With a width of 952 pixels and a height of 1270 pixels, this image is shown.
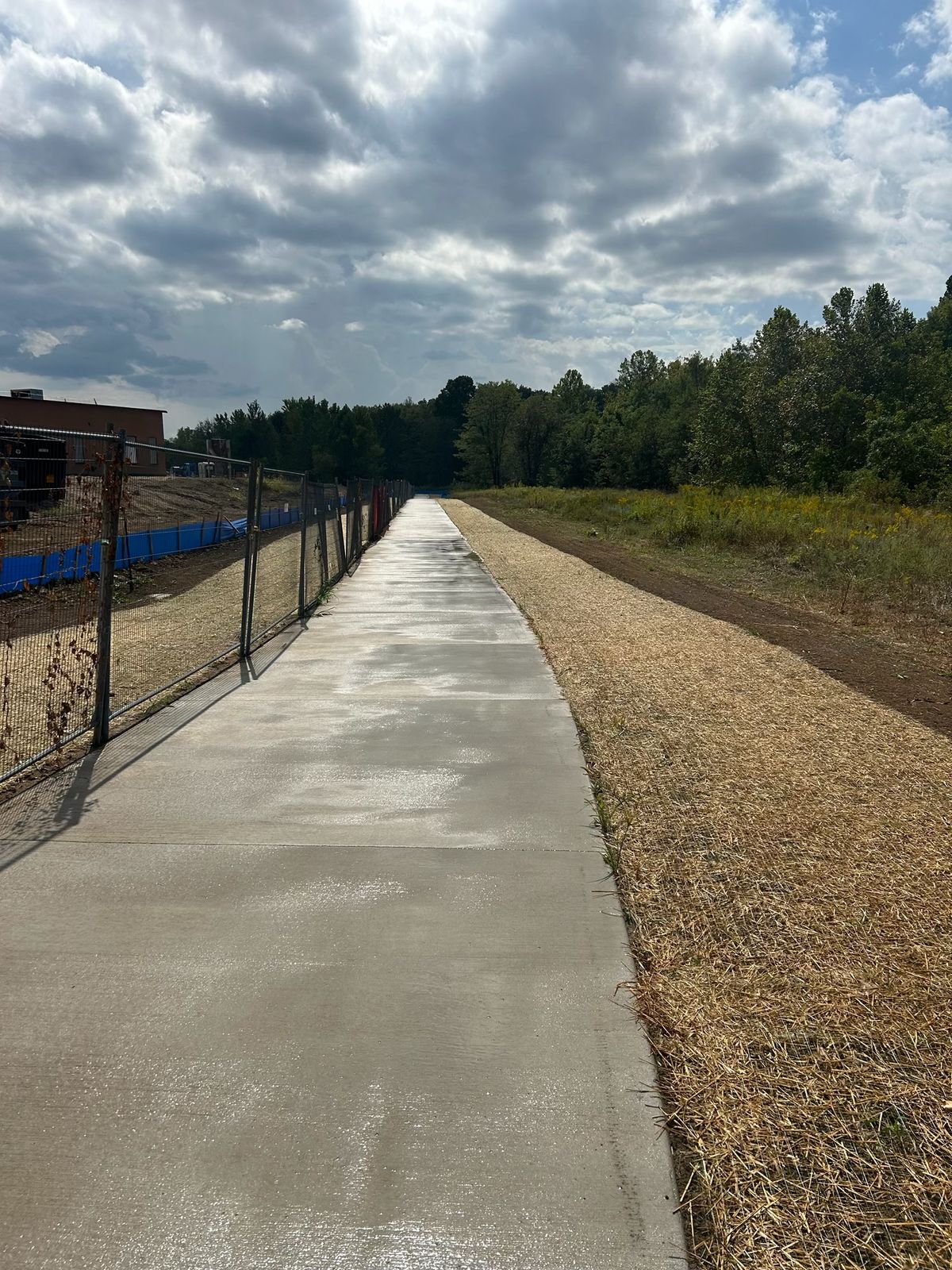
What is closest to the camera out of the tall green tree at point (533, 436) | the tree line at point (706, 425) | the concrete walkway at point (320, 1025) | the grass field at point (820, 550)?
the concrete walkway at point (320, 1025)

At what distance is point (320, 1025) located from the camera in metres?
2.85

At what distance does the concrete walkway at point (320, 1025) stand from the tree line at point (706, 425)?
101 ft

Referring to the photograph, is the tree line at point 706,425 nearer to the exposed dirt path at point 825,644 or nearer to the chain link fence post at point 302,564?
the exposed dirt path at point 825,644

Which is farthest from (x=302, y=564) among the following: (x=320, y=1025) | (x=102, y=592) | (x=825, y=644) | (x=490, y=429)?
(x=490, y=429)

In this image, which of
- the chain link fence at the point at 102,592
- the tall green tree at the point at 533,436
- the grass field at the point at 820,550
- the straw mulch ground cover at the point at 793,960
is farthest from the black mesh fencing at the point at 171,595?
the tall green tree at the point at 533,436

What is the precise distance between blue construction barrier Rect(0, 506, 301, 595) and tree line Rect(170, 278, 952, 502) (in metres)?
23.9

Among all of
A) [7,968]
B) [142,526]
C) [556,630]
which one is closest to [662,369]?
[142,526]

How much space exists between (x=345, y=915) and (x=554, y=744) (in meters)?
2.67

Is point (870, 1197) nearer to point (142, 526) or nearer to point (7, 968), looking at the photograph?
point (7, 968)

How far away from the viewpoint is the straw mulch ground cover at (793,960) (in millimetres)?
2176

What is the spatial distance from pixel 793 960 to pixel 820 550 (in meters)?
17.5

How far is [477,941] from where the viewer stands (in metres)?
3.39

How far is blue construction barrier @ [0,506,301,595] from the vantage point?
19.0ft

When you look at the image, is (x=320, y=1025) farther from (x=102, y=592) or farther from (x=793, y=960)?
(x=102, y=592)
